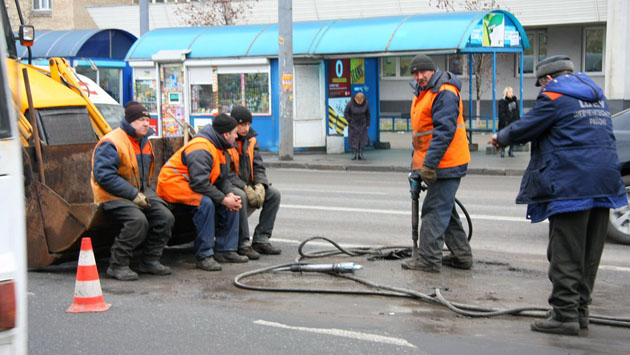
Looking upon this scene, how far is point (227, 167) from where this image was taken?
328 inches

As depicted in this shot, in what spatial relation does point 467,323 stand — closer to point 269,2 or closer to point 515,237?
point 515,237

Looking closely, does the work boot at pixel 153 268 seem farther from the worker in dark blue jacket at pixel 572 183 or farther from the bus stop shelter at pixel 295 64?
the bus stop shelter at pixel 295 64

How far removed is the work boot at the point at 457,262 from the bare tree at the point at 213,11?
84.2 ft

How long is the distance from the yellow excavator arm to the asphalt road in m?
3.23

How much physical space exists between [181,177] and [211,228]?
0.58m

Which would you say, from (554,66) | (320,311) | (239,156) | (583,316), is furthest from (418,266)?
(554,66)

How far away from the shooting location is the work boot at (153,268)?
25.5ft

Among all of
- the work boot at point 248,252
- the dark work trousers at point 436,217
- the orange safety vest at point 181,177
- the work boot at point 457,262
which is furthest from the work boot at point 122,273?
the work boot at point 457,262

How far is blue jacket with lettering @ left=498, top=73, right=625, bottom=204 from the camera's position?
5727 millimetres

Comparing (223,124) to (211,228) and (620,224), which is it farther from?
(620,224)

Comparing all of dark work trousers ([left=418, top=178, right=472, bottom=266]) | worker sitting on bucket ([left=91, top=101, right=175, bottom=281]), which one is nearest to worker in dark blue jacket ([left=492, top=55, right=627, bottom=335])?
dark work trousers ([left=418, top=178, right=472, bottom=266])

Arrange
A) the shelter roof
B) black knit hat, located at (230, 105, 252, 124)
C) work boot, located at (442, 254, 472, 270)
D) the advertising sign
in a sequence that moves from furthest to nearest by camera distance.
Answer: the advertising sign
the shelter roof
black knit hat, located at (230, 105, 252, 124)
work boot, located at (442, 254, 472, 270)

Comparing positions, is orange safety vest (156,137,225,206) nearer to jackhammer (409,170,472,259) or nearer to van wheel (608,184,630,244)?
jackhammer (409,170,472,259)

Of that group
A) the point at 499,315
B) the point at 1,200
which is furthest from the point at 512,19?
the point at 1,200
